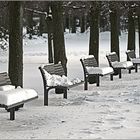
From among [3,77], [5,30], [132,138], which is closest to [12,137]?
[132,138]

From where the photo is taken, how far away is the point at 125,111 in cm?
888

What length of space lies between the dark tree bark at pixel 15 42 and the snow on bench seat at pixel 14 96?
4.55 feet

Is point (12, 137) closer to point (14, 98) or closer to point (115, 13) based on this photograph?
point (14, 98)

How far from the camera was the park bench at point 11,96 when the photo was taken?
7.94 m

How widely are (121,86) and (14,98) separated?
A: 5.64 metres

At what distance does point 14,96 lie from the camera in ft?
26.8

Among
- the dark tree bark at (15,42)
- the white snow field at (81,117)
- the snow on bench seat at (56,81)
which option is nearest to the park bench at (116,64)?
the white snow field at (81,117)

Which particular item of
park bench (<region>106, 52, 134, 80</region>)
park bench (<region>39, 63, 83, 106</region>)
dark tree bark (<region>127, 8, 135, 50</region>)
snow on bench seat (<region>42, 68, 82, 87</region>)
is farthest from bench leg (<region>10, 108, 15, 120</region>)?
dark tree bark (<region>127, 8, 135, 50</region>)

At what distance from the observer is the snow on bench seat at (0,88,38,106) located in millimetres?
7947

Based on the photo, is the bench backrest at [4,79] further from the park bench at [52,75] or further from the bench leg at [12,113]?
the park bench at [52,75]

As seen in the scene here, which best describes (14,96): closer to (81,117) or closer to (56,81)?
(81,117)

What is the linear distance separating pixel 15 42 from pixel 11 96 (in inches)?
91.0

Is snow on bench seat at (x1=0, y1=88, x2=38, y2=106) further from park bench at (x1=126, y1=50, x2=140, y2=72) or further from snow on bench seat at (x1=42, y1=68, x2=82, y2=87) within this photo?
park bench at (x1=126, y1=50, x2=140, y2=72)

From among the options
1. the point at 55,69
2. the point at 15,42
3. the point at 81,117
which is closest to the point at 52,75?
the point at 55,69
